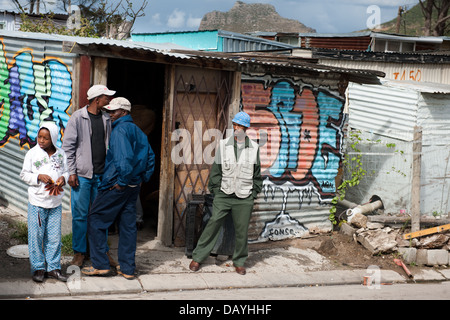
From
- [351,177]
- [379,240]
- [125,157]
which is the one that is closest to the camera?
[125,157]

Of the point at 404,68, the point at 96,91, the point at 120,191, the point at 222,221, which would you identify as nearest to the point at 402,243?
the point at 222,221

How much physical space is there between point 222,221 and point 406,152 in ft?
16.0

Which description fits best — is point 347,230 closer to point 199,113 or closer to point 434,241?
point 434,241

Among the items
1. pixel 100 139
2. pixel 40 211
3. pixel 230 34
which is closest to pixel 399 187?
pixel 100 139

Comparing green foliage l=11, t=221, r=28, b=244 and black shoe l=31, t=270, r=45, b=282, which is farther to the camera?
green foliage l=11, t=221, r=28, b=244

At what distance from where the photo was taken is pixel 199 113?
845cm

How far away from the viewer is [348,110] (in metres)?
13.0

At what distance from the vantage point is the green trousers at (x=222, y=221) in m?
7.28

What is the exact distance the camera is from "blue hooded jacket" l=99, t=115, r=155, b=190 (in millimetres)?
6336

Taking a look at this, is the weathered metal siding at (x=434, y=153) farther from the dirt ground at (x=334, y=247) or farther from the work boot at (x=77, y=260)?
the work boot at (x=77, y=260)

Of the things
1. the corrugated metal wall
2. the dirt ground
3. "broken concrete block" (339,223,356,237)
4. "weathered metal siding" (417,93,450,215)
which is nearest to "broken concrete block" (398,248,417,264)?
the dirt ground

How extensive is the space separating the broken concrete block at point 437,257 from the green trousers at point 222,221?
319 cm

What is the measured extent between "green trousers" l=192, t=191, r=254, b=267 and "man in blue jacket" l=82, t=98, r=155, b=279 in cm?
103

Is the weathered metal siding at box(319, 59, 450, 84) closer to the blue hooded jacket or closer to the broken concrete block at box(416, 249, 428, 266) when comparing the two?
the broken concrete block at box(416, 249, 428, 266)
